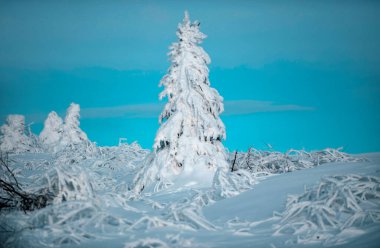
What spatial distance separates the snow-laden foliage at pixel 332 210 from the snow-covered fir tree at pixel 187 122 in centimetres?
665

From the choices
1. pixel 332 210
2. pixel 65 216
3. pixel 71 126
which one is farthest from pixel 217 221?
pixel 71 126

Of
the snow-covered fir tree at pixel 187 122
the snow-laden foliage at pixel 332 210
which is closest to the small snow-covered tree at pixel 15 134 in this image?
the snow-covered fir tree at pixel 187 122

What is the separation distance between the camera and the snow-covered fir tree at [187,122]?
12.0m

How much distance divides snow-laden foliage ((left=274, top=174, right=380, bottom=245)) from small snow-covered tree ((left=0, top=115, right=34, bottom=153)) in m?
46.9

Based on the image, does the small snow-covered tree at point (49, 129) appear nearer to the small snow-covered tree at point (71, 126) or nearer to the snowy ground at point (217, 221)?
the small snow-covered tree at point (71, 126)

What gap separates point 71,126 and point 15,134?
8.62 m

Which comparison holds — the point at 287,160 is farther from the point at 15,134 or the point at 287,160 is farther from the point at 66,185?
the point at 15,134

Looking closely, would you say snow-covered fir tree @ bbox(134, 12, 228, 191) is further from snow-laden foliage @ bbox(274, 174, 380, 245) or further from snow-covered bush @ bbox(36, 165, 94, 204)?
snow-laden foliage @ bbox(274, 174, 380, 245)

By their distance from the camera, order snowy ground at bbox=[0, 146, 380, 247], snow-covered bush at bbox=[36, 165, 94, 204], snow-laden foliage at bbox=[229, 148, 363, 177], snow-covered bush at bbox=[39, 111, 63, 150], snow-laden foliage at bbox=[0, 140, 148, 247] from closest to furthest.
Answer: snowy ground at bbox=[0, 146, 380, 247], snow-laden foliage at bbox=[0, 140, 148, 247], snow-covered bush at bbox=[36, 165, 94, 204], snow-laden foliage at bbox=[229, 148, 363, 177], snow-covered bush at bbox=[39, 111, 63, 150]

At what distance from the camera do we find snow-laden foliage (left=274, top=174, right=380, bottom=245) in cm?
405

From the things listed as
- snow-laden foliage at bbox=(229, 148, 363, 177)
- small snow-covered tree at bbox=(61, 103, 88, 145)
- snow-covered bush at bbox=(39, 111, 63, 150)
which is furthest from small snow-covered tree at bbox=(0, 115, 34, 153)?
snow-laden foliage at bbox=(229, 148, 363, 177)

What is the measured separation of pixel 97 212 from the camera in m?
4.83

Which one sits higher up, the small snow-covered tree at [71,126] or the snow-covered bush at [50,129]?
the snow-covered bush at [50,129]

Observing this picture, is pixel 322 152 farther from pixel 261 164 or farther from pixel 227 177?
pixel 227 177
